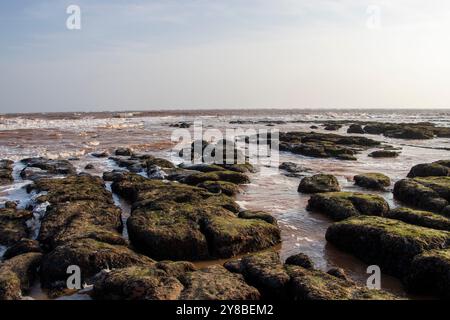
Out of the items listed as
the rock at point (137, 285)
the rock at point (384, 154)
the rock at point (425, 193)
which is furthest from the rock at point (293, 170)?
the rock at point (137, 285)

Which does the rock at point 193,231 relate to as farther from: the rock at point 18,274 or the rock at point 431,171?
the rock at point 431,171

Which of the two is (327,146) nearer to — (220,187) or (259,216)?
(220,187)

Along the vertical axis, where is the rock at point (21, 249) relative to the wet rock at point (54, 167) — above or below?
below

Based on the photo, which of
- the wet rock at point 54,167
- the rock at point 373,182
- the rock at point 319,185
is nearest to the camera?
the rock at point 319,185

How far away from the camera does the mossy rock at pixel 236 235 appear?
9.68 m

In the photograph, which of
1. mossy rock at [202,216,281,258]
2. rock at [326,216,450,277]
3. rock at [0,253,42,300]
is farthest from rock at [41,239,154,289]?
rock at [326,216,450,277]

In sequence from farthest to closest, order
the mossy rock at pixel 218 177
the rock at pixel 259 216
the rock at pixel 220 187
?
the mossy rock at pixel 218 177, the rock at pixel 220 187, the rock at pixel 259 216

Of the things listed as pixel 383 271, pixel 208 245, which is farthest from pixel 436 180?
pixel 208 245

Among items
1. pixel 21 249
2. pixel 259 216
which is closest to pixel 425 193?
pixel 259 216

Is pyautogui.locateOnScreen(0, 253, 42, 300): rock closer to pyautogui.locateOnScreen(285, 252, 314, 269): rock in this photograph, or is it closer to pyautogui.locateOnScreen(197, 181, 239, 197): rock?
pyautogui.locateOnScreen(285, 252, 314, 269): rock

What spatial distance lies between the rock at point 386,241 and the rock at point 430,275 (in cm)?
45

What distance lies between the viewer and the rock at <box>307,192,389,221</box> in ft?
40.7

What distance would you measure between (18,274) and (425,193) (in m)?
12.6

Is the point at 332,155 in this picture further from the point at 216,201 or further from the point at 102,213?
the point at 102,213
